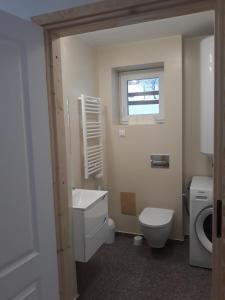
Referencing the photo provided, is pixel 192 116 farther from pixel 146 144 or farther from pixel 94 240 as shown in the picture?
pixel 94 240

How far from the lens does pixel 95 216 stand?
7.66 feet

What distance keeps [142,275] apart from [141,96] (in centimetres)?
212

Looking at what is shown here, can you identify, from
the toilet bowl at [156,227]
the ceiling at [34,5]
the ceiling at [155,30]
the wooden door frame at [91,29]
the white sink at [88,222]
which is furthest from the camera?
the toilet bowl at [156,227]

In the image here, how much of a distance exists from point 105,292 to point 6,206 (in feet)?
5.34

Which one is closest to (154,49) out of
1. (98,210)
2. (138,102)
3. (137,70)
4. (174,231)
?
(137,70)

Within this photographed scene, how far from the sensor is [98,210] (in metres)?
2.39

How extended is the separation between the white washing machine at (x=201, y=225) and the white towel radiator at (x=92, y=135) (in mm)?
1106

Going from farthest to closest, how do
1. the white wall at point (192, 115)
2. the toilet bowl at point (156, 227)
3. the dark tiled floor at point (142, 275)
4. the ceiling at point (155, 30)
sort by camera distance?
the white wall at point (192, 115) → the toilet bowl at point (156, 227) → the ceiling at point (155, 30) → the dark tiled floor at point (142, 275)

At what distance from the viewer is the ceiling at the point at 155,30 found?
2.51 meters

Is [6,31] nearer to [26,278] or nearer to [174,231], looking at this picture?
[26,278]

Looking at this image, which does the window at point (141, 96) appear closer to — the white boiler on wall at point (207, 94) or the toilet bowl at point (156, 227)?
the white boiler on wall at point (207, 94)

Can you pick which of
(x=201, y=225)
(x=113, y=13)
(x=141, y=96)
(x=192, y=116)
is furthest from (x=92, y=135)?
(x=113, y=13)

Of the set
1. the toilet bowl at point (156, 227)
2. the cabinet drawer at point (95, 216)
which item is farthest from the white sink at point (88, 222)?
the toilet bowl at point (156, 227)

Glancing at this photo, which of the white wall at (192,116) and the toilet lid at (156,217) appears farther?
the white wall at (192,116)
